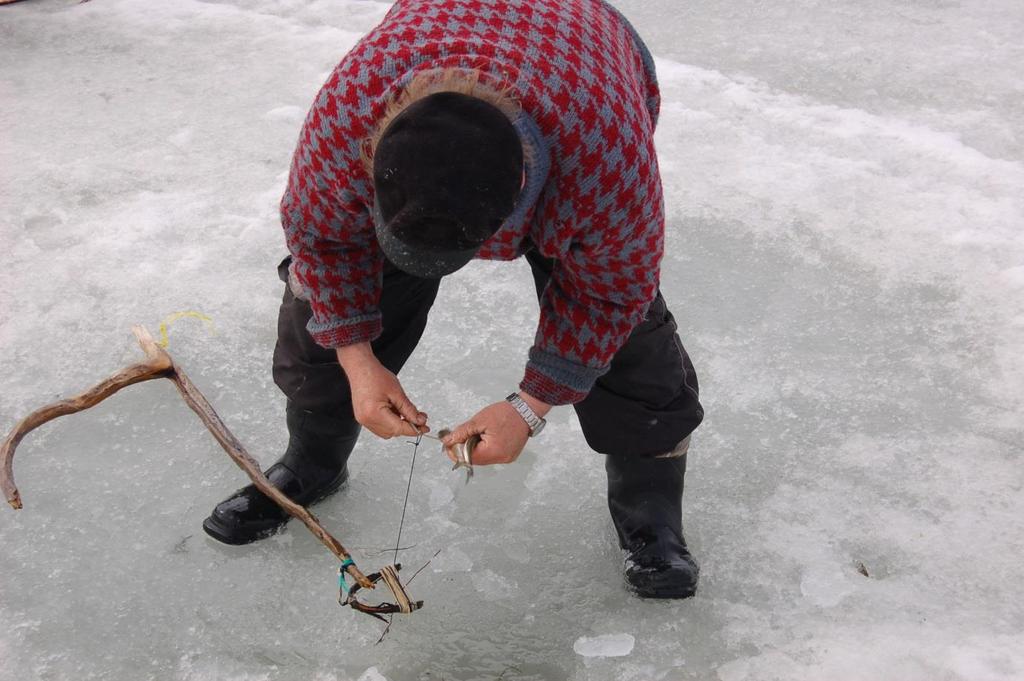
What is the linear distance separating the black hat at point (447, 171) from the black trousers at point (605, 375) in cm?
52

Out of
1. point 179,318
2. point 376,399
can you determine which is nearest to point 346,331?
point 376,399

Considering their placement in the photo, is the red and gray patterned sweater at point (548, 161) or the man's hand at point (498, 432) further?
the man's hand at point (498, 432)

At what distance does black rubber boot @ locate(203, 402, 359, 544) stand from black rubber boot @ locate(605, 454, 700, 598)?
0.52m

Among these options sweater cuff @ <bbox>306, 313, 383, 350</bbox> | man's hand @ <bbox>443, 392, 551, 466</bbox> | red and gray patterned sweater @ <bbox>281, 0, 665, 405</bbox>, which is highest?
red and gray patterned sweater @ <bbox>281, 0, 665, 405</bbox>

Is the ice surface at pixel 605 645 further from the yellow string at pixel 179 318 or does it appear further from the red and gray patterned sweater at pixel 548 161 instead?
the yellow string at pixel 179 318

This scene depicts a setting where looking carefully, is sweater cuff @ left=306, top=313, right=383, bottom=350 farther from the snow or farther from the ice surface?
the ice surface

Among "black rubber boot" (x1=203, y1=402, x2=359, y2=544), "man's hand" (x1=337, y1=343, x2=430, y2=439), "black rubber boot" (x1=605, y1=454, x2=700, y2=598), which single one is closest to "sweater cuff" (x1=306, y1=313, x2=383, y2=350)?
"man's hand" (x1=337, y1=343, x2=430, y2=439)

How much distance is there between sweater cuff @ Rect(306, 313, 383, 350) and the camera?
151 centimetres

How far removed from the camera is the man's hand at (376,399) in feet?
5.05

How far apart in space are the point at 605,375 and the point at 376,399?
15.4 inches

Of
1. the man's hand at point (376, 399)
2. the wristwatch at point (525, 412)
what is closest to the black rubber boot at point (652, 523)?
the wristwatch at point (525, 412)

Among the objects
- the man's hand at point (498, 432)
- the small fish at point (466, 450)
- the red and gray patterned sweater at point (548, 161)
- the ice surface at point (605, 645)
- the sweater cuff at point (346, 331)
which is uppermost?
the red and gray patterned sweater at point (548, 161)

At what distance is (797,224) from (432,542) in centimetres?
140

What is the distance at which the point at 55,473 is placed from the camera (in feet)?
6.46
